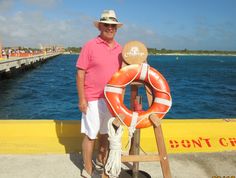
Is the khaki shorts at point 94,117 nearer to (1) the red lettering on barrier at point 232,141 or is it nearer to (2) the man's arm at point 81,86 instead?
(2) the man's arm at point 81,86

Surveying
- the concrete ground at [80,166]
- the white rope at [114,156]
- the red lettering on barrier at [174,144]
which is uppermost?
the white rope at [114,156]

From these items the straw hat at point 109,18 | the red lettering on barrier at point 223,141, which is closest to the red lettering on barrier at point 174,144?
the red lettering on barrier at point 223,141

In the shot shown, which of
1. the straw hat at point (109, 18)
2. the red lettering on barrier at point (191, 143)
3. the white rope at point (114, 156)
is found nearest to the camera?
the white rope at point (114, 156)

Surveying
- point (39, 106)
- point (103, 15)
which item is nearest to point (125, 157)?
point (103, 15)

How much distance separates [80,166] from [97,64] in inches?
49.5

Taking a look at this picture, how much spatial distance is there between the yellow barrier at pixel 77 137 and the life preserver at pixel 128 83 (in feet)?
4.46

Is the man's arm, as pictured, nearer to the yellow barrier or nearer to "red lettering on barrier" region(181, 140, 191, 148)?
the yellow barrier

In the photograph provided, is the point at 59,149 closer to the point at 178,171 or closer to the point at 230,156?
the point at 178,171

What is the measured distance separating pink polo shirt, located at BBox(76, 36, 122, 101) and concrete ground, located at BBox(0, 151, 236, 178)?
3.08ft

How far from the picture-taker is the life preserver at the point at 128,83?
10.1 feet

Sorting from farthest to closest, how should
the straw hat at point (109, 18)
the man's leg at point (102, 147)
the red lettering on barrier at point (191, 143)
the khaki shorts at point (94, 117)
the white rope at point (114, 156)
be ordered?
1. the red lettering on barrier at point (191, 143)
2. the man's leg at point (102, 147)
3. the khaki shorts at point (94, 117)
4. the straw hat at point (109, 18)
5. the white rope at point (114, 156)

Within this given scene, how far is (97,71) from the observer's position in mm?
3324

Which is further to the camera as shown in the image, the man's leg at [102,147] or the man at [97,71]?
the man's leg at [102,147]

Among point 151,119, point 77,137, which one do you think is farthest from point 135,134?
point 77,137
